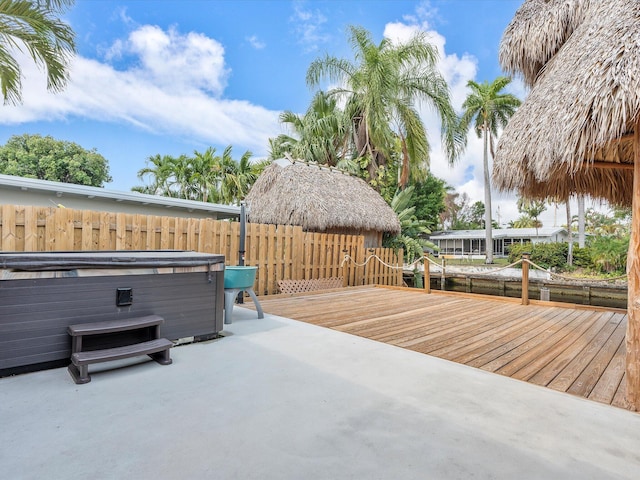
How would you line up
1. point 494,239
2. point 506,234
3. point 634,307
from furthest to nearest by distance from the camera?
point 494,239, point 506,234, point 634,307

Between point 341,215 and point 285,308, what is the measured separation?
4767mm

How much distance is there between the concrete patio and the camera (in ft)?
5.30

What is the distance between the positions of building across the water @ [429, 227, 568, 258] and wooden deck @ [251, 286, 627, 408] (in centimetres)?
2414

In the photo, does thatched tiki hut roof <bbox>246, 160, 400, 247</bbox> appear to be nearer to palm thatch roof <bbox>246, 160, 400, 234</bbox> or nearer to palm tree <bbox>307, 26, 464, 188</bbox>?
palm thatch roof <bbox>246, 160, 400, 234</bbox>

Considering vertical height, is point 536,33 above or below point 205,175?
below

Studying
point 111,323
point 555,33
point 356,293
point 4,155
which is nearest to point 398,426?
point 111,323

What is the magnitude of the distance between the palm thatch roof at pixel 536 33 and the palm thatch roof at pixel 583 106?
16cm

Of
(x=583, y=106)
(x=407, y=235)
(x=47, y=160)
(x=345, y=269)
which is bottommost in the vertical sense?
(x=345, y=269)

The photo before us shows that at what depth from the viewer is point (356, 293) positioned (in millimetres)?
7984

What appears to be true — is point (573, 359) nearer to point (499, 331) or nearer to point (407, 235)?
point (499, 331)

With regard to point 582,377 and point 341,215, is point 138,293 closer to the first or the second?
point 582,377

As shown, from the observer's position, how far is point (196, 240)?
588 cm

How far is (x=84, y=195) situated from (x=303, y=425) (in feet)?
24.5

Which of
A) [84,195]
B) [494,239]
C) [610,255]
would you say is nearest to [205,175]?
[84,195]
